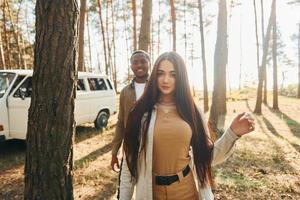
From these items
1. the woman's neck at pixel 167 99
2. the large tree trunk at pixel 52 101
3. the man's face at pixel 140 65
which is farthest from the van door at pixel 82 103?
the woman's neck at pixel 167 99

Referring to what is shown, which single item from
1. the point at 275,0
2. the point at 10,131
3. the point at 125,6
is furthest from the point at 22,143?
the point at 125,6

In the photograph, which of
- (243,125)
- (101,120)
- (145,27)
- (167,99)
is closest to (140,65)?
(167,99)

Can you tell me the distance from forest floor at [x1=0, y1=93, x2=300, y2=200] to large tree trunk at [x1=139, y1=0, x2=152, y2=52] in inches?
133

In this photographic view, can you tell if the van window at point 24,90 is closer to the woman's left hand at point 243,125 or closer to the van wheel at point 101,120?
the van wheel at point 101,120

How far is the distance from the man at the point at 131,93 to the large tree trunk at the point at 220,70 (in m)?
7.12

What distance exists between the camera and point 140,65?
4645mm

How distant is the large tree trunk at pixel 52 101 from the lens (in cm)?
336

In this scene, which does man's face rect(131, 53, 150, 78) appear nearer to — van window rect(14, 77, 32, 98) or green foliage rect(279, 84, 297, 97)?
van window rect(14, 77, 32, 98)

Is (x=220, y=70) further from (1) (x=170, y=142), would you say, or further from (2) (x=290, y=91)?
(2) (x=290, y=91)

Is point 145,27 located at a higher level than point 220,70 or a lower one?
higher

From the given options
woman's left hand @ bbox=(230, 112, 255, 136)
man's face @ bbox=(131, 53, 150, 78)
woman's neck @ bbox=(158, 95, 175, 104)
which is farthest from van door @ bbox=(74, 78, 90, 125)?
woman's left hand @ bbox=(230, 112, 255, 136)

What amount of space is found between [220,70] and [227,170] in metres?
5.25

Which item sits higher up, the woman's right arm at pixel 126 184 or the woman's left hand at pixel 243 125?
the woman's left hand at pixel 243 125

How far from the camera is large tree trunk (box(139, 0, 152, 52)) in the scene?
31.3 feet
